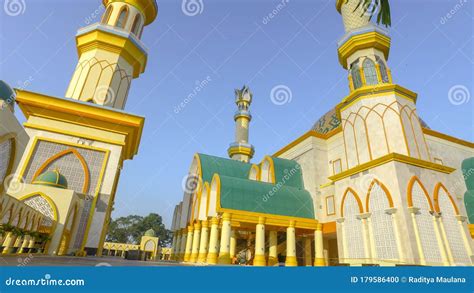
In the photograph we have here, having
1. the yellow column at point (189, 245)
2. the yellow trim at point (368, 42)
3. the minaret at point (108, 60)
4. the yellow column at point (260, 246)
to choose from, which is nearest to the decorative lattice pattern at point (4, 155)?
the minaret at point (108, 60)

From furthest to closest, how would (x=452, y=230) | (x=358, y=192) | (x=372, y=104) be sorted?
(x=372, y=104) < (x=358, y=192) < (x=452, y=230)

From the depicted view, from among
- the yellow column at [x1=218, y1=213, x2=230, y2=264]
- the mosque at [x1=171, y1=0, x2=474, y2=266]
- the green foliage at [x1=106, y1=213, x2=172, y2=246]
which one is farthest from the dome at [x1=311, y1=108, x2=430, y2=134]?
the green foliage at [x1=106, y1=213, x2=172, y2=246]

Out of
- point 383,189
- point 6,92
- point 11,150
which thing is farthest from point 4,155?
point 383,189

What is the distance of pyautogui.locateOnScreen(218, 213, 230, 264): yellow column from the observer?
14836mm

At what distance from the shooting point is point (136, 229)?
206 feet

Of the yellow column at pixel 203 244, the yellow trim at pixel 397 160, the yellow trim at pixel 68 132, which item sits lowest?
the yellow column at pixel 203 244

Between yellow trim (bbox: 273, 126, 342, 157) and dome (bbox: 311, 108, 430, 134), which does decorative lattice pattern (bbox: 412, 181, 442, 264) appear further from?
dome (bbox: 311, 108, 430, 134)

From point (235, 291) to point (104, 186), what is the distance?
12219mm

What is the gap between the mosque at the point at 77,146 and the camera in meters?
9.02

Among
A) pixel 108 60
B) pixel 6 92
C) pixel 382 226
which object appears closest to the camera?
pixel 6 92

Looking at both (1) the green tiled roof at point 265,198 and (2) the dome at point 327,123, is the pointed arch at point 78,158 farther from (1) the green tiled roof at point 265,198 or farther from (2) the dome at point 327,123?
(2) the dome at point 327,123

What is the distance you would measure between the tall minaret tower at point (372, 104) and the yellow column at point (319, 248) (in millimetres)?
4762

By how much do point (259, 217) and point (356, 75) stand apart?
11.8 meters

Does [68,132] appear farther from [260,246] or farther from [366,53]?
[366,53]
